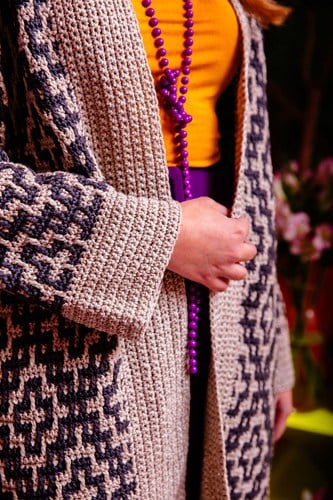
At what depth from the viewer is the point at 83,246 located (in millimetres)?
596

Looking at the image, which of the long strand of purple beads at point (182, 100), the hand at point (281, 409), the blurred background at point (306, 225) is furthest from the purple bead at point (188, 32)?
the blurred background at point (306, 225)

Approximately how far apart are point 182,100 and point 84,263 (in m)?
0.23

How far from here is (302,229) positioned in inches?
52.9

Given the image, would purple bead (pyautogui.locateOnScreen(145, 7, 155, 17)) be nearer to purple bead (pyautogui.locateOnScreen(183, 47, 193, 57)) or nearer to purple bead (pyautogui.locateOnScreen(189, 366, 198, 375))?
purple bead (pyautogui.locateOnScreen(183, 47, 193, 57))

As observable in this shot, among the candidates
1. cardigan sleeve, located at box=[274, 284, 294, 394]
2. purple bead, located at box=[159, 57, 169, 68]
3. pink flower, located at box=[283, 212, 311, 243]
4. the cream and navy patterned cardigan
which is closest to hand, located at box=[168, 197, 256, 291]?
the cream and navy patterned cardigan

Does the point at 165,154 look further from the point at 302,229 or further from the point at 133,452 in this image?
the point at 302,229

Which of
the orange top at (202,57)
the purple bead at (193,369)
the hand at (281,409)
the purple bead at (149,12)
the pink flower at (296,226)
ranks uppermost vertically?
the purple bead at (149,12)

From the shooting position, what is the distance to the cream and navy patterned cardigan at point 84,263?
59 centimetres

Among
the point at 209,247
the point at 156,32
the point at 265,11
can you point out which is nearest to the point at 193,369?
the point at 209,247

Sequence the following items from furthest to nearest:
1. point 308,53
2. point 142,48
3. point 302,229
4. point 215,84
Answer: point 308,53 → point 302,229 → point 215,84 → point 142,48

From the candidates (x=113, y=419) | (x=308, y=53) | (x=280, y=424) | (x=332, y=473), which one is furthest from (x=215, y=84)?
(x=332, y=473)

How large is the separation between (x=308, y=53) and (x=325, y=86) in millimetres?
124

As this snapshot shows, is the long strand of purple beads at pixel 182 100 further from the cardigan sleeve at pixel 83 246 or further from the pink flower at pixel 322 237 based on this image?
the pink flower at pixel 322 237

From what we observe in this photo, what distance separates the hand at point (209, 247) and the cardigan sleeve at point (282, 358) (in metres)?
0.27
